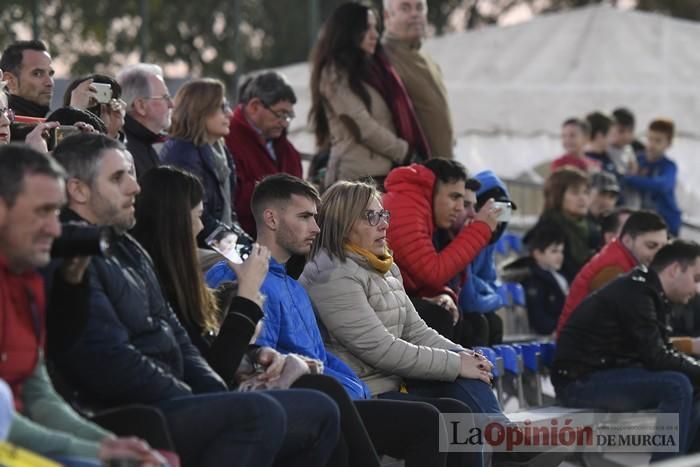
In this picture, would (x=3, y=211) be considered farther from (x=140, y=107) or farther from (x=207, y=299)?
(x=140, y=107)

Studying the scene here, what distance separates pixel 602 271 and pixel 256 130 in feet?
7.30

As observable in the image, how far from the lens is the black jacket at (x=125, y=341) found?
5.08m

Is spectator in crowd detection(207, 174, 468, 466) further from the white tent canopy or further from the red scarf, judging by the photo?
the white tent canopy

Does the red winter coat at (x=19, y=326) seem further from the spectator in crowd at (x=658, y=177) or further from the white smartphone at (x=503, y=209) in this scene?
the spectator in crowd at (x=658, y=177)

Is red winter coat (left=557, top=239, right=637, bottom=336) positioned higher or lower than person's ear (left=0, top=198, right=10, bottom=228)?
lower

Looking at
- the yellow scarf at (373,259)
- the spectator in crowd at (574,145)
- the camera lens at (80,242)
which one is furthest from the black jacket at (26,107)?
the spectator in crowd at (574,145)

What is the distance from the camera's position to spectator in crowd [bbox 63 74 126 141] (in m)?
7.18

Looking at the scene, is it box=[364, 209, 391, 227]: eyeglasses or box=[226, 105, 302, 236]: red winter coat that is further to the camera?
box=[226, 105, 302, 236]: red winter coat

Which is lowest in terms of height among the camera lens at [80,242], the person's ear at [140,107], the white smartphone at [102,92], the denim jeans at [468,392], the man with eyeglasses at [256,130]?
the denim jeans at [468,392]

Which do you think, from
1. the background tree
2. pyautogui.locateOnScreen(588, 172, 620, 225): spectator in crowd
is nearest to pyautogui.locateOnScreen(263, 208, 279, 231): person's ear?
pyautogui.locateOnScreen(588, 172, 620, 225): spectator in crowd

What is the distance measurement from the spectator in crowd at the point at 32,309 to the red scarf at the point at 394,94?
177 inches

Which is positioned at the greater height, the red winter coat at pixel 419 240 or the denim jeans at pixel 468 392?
the red winter coat at pixel 419 240

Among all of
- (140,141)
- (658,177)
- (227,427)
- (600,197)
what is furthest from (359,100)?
(658,177)

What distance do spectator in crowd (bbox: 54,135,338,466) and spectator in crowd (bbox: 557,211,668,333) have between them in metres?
4.07
